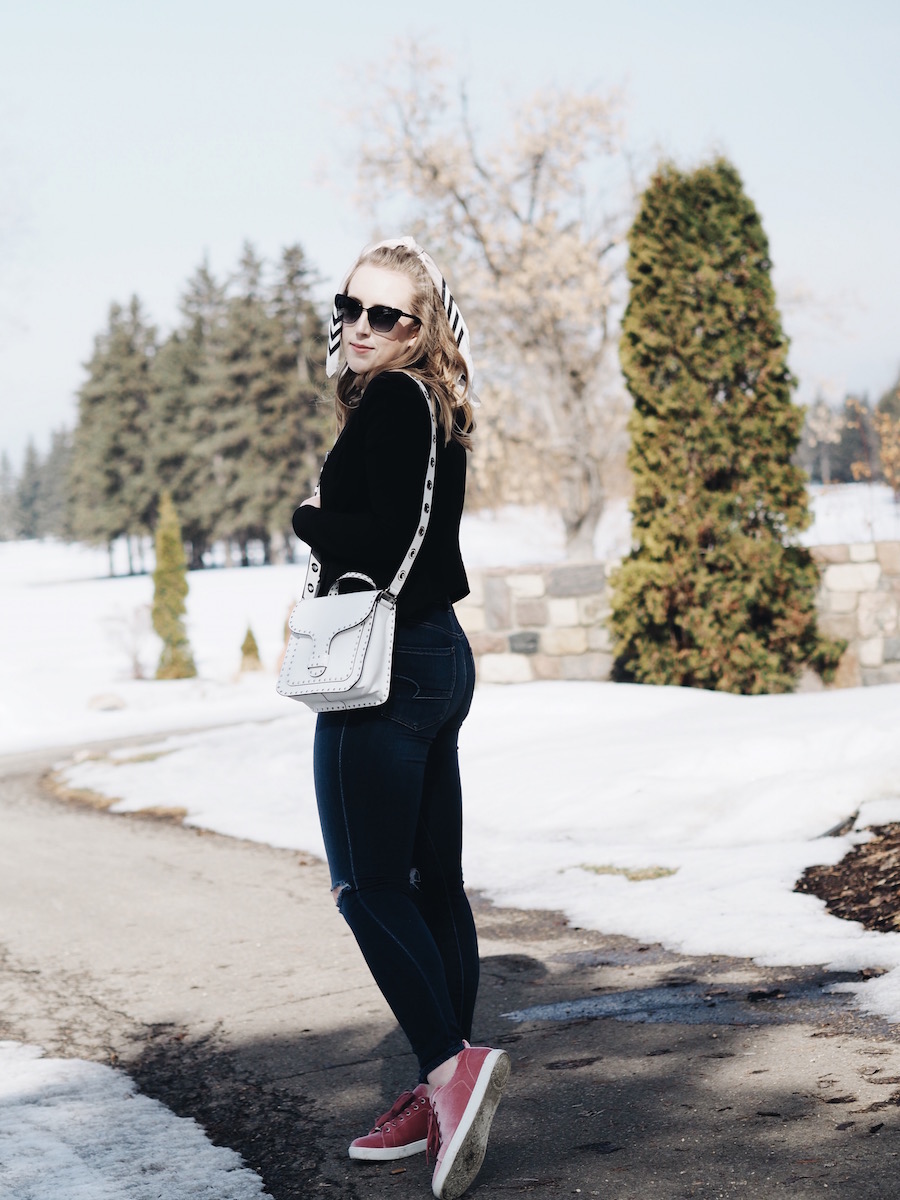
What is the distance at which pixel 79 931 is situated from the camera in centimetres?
508

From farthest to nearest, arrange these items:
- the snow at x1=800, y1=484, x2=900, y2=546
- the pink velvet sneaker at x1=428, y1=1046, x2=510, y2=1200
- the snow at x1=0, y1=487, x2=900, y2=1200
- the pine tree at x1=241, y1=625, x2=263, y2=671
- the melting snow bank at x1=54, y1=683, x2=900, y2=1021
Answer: the pine tree at x1=241, y1=625, x2=263, y2=671
the snow at x1=800, y1=484, x2=900, y2=546
the melting snow bank at x1=54, y1=683, x2=900, y2=1021
the snow at x1=0, y1=487, x2=900, y2=1200
the pink velvet sneaker at x1=428, y1=1046, x2=510, y2=1200

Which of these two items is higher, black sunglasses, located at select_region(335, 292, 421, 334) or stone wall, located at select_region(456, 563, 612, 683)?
black sunglasses, located at select_region(335, 292, 421, 334)

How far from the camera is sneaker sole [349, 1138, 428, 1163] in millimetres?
2529

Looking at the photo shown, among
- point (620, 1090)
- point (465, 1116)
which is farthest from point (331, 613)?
point (620, 1090)

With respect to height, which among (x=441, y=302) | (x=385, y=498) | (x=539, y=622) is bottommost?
(x=539, y=622)

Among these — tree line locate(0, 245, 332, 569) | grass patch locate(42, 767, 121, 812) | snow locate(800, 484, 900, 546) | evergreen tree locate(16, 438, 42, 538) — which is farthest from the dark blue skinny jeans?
evergreen tree locate(16, 438, 42, 538)

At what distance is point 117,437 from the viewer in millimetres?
61500

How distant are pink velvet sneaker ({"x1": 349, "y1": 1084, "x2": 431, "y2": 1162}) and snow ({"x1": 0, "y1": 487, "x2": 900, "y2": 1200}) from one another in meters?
0.23

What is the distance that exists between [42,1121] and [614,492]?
30288 millimetres

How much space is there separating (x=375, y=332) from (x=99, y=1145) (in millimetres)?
1893

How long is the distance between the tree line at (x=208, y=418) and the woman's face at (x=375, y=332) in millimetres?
48664

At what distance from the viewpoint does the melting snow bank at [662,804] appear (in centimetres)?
422

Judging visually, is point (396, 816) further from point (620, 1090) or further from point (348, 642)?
point (620, 1090)

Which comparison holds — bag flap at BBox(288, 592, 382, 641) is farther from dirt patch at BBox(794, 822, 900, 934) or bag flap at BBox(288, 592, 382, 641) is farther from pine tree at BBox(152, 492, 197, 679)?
pine tree at BBox(152, 492, 197, 679)
